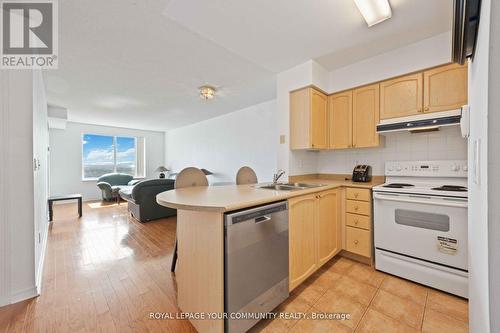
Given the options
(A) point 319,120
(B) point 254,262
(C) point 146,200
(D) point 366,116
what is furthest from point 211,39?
(C) point 146,200

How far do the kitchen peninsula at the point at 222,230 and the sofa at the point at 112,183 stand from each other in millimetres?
5090

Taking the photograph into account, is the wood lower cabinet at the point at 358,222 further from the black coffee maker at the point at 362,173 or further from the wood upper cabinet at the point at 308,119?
the wood upper cabinet at the point at 308,119

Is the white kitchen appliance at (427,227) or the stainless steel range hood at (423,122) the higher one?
the stainless steel range hood at (423,122)

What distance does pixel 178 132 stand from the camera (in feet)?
24.0

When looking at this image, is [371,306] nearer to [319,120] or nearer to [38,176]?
[319,120]

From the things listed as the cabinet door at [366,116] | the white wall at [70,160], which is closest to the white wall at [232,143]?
the cabinet door at [366,116]

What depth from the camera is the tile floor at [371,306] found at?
1405 mm

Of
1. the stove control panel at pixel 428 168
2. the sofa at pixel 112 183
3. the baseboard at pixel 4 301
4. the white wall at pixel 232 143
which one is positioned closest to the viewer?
the baseboard at pixel 4 301

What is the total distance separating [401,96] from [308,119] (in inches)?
40.2

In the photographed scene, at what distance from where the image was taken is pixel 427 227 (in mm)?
1823

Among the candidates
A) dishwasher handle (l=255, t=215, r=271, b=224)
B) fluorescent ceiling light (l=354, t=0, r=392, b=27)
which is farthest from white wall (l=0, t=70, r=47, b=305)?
fluorescent ceiling light (l=354, t=0, r=392, b=27)

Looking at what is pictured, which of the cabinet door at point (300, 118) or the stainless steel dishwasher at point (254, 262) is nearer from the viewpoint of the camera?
the stainless steel dishwasher at point (254, 262)

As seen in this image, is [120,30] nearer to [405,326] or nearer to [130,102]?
[130,102]

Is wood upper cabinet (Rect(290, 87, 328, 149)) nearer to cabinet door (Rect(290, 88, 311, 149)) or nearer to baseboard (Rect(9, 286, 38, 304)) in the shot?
cabinet door (Rect(290, 88, 311, 149))
